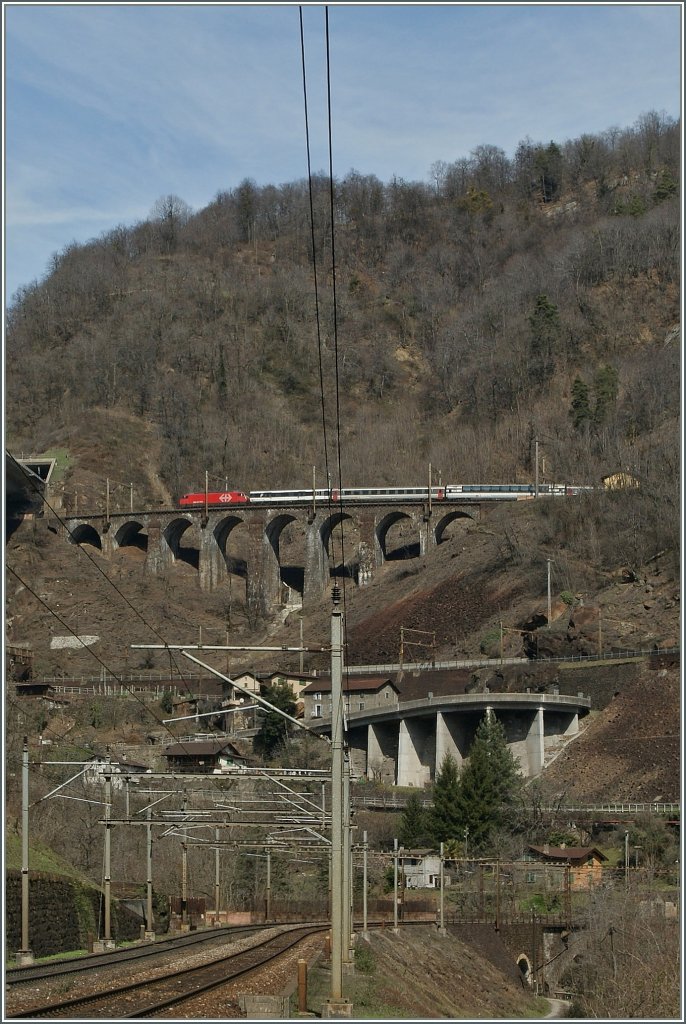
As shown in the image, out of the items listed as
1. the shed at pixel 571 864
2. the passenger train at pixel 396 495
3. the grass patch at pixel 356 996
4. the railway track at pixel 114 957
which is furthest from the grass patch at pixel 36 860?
the passenger train at pixel 396 495

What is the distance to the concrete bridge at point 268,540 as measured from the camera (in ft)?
395

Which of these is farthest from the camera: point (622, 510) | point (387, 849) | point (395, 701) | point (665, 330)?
point (665, 330)

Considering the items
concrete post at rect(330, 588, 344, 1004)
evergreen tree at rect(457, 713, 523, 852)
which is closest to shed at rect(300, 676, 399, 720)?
evergreen tree at rect(457, 713, 523, 852)

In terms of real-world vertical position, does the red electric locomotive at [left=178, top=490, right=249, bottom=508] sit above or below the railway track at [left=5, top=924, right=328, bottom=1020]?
above

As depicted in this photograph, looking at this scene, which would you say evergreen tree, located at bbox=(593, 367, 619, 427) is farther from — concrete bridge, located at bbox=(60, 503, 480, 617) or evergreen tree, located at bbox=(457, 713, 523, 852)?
evergreen tree, located at bbox=(457, 713, 523, 852)

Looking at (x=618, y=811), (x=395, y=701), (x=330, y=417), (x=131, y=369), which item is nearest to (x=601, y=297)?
(x=330, y=417)

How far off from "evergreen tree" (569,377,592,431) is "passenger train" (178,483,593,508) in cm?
1413

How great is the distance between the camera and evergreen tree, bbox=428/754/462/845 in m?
62.9

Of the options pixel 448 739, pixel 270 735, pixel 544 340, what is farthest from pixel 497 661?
pixel 544 340

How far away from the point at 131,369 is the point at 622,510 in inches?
3330

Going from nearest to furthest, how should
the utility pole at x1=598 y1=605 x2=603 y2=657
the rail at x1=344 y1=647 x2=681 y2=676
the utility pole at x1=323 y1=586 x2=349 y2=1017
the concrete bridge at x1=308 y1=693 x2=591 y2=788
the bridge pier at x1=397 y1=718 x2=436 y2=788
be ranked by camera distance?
the utility pole at x1=323 y1=586 x2=349 y2=1017 → the concrete bridge at x1=308 y1=693 x2=591 y2=788 → the bridge pier at x1=397 y1=718 x2=436 y2=788 → the rail at x1=344 y1=647 x2=681 y2=676 → the utility pole at x1=598 y1=605 x2=603 y2=657

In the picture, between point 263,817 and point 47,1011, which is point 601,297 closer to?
point 263,817

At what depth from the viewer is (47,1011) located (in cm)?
1880

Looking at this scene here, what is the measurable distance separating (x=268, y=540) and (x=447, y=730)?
1888 inches
